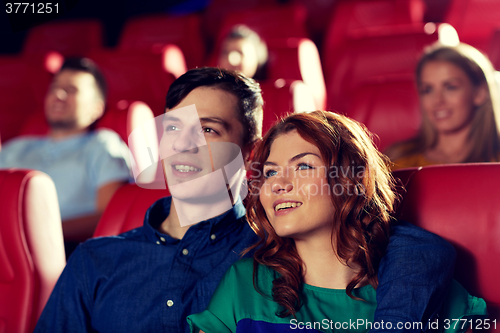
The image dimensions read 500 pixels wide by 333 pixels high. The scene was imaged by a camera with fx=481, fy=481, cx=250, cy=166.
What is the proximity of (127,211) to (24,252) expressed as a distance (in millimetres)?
173

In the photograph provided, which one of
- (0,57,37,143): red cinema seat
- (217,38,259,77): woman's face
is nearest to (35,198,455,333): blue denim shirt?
(217,38,259,77): woman's face

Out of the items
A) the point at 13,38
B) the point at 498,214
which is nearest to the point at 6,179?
the point at 498,214

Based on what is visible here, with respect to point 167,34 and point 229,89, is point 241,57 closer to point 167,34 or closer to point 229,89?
point 229,89

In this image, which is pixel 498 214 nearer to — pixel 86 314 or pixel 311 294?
pixel 311 294

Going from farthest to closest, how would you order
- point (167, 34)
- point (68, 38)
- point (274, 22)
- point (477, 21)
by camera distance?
1. point (68, 38)
2. point (167, 34)
3. point (274, 22)
4. point (477, 21)

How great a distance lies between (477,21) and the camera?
6.09 ft

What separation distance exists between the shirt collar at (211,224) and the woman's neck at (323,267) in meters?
0.13

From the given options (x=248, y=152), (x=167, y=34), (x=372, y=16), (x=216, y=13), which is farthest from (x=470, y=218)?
(x=216, y=13)

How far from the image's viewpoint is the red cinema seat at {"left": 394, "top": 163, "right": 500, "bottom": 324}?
0.59 meters

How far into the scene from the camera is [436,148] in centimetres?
115

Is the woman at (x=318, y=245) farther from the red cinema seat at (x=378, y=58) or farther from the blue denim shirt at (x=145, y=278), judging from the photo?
the red cinema seat at (x=378, y=58)

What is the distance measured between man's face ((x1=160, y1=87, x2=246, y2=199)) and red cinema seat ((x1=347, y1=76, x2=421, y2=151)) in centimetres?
56

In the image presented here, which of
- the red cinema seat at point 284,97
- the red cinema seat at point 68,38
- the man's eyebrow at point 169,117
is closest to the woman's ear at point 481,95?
the red cinema seat at point 284,97

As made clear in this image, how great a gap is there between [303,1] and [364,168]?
2110 millimetres
